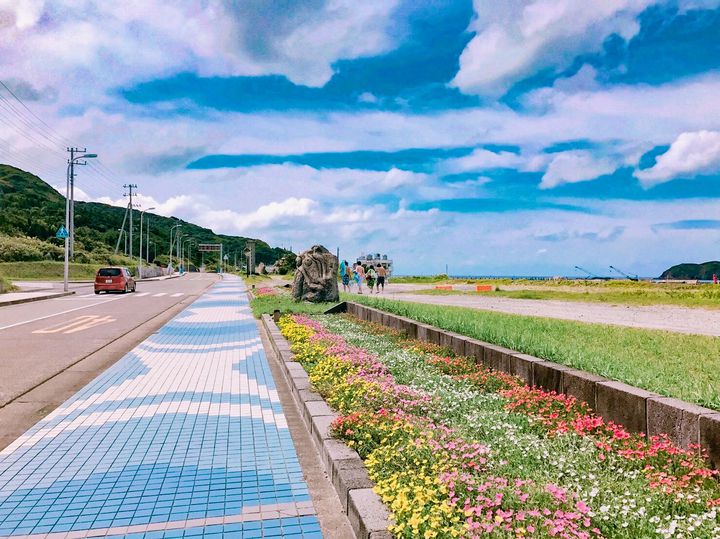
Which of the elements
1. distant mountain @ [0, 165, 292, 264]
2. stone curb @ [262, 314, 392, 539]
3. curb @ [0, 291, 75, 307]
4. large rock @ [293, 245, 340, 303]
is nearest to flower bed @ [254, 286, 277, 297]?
large rock @ [293, 245, 340, 303]

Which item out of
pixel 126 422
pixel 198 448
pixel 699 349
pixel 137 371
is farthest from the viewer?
pixel 137 371

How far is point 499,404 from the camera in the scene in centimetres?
571

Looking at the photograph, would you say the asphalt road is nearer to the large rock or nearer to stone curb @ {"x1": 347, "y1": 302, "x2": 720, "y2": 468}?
the large rock

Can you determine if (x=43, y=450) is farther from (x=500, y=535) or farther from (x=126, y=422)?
(x=500, y=535)

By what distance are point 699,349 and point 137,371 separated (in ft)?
27.8

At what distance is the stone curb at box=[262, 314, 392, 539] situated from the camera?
3332 millimetres

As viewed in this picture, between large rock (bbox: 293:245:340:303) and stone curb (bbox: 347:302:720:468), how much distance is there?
12.9 meters

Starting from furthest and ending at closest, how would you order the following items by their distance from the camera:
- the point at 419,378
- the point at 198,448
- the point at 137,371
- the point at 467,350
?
the point at 137,371
the point at 467,350
the point at 419,378
the point at 198,448

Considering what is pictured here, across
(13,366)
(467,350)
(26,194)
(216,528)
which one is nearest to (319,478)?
(216,528)

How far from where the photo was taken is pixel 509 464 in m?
4.04

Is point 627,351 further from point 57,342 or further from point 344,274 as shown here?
point 344,274

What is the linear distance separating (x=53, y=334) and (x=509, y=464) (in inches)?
517

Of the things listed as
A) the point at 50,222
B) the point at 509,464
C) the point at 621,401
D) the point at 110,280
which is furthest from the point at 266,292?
the point at 50,222

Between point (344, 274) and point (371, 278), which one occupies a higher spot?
point (344, 274)
